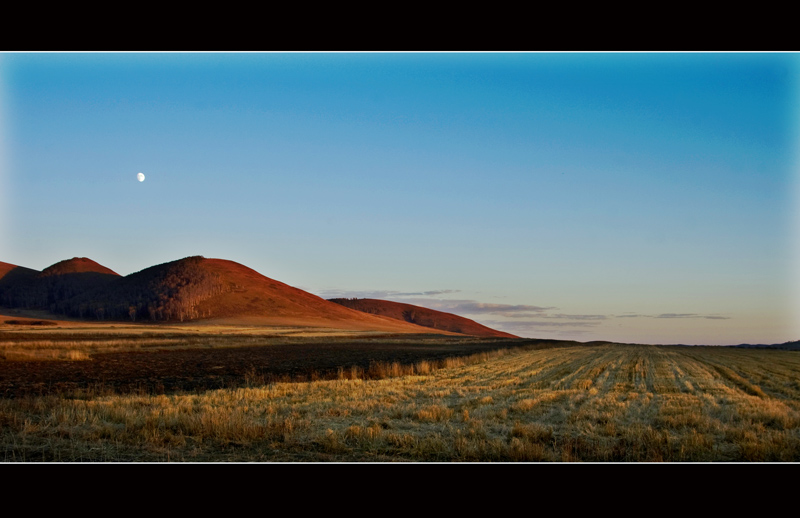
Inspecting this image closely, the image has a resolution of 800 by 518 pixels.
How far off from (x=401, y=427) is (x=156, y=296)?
173m

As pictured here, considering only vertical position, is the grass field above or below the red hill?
below

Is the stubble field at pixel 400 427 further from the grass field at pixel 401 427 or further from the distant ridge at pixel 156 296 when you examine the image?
the distant ridge at pixel 156 296

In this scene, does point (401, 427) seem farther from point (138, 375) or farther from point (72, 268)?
point (72, 268)

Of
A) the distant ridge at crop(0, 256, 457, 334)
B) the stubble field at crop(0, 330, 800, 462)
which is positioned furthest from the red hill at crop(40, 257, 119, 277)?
the stubble field at crop(0, 330, 800, 462)

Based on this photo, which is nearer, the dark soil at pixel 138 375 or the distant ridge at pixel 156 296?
the dark soil at pixel 138 375

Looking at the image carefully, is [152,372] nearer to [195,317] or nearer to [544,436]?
[544,436]

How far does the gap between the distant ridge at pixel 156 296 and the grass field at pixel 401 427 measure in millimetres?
151134

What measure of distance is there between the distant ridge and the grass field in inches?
5950

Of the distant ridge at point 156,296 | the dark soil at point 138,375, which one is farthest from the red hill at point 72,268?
the dark soil at point 138,375

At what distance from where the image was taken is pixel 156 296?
554ft

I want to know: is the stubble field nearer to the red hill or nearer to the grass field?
the grass field

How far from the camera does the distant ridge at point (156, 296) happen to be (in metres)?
159

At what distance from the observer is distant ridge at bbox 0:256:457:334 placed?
159 meters
